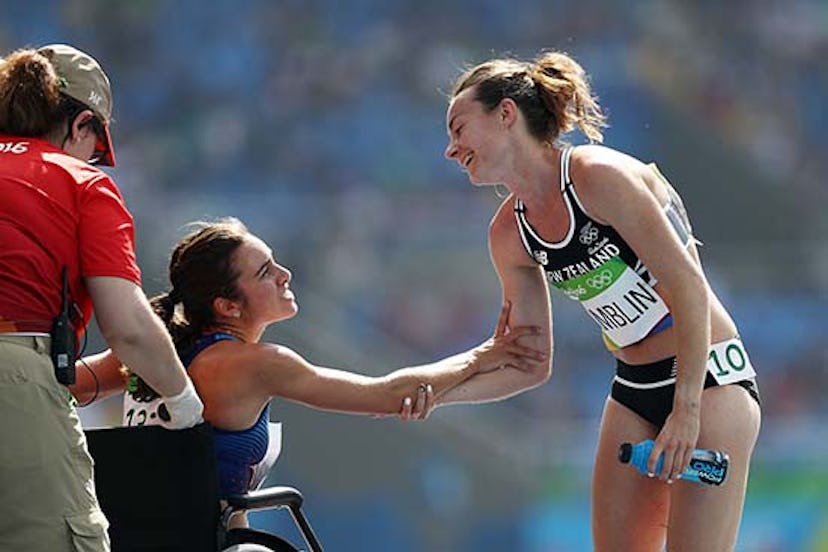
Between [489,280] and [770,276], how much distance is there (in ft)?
6.50

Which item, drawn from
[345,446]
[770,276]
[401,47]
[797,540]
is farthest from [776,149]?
[345,446]

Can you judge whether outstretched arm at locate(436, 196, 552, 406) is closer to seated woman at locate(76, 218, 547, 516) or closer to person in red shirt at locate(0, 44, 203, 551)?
seated woman at locate(76, 218, 547, 516)

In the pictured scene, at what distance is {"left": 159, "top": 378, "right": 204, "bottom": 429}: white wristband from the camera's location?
284 cm

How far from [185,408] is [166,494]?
0.78 ft

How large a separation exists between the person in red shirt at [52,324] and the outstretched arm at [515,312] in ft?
3.10

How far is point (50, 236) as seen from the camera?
2.67m

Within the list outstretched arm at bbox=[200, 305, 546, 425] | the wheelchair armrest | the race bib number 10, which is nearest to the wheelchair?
the wheelchair armrest

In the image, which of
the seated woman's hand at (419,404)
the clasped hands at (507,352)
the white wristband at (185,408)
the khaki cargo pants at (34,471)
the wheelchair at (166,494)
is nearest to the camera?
the khaki cargo pants at (34,471)

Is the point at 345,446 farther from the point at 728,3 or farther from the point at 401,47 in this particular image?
the point at 728,3

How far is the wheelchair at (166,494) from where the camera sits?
2977mm

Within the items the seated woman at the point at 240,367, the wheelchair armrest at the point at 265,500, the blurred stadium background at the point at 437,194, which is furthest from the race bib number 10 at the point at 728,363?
the blurred stadium background at the point at 437,194

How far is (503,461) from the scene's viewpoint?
31.3ft

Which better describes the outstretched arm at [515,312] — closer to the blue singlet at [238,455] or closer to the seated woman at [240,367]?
the seated woman at [240,367]

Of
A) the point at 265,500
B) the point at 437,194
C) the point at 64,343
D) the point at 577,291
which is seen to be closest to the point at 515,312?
the point at 577,291
